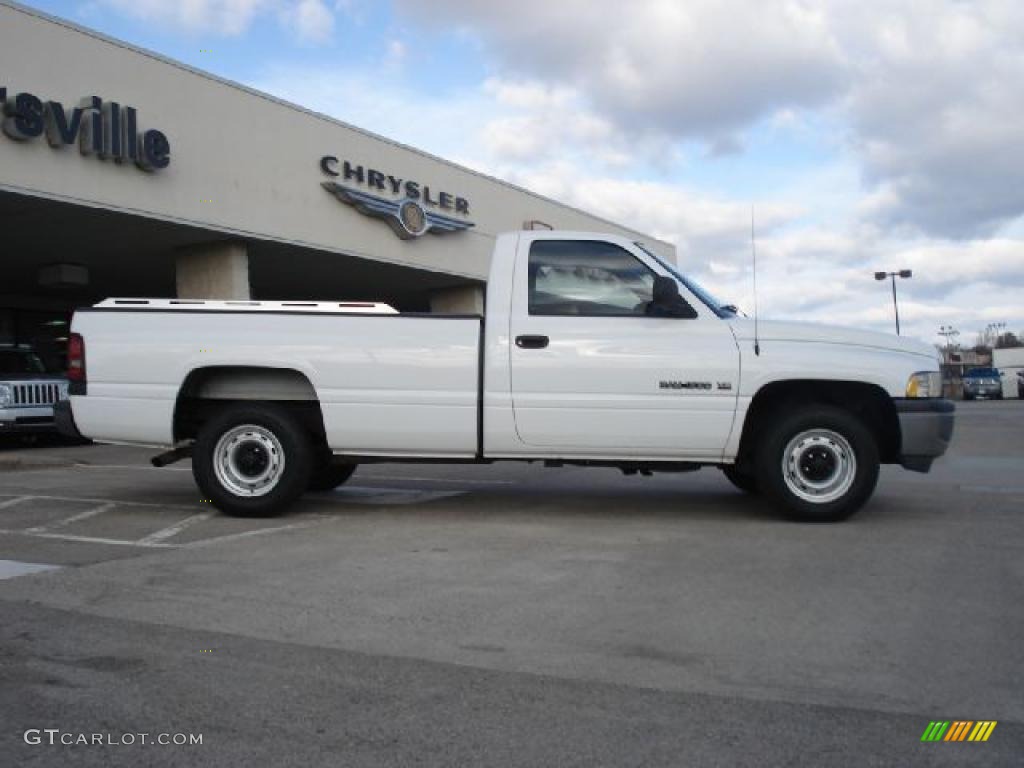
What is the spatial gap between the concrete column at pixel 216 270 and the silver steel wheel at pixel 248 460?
440 inches

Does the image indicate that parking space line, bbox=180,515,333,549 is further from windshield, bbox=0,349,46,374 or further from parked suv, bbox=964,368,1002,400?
parked suv, bbox=964,368,1002,400

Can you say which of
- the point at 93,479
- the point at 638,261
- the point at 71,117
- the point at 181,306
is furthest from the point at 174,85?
the point at 638,261

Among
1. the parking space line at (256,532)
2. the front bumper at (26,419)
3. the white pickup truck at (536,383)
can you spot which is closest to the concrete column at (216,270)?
the front bumper at (26,419)

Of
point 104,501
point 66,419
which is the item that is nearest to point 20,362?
point 104,501

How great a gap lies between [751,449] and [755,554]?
1337mm

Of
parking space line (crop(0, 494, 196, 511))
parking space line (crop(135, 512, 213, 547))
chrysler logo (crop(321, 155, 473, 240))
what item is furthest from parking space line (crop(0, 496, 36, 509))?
chrysler logo (crop(321, 155, 473, 240))

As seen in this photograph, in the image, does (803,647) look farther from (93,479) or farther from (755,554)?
(93,479)

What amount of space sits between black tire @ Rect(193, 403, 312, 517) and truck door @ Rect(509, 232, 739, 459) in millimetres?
1811

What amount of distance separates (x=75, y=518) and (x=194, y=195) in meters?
10.4

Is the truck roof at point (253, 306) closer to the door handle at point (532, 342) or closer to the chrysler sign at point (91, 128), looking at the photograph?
the door handle at point (532, 342)

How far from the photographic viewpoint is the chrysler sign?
13.4m

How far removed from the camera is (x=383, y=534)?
21.6ft

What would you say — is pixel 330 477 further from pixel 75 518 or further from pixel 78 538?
pixel 78 538

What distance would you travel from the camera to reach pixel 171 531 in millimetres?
6707
